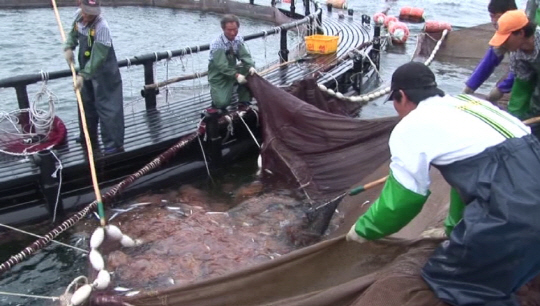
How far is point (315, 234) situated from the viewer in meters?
5.49

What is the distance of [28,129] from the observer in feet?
21.7

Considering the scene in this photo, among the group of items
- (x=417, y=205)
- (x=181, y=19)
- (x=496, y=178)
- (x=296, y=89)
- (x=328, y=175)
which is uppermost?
(x=496, y=178)

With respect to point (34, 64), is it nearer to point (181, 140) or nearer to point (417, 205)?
point (181, 140)

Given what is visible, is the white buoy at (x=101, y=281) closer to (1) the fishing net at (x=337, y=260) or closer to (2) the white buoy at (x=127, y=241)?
(1) the fishing net at (x=337, y=260)

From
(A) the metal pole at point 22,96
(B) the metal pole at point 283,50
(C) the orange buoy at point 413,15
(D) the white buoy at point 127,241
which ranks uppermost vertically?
(A) the metal pole at point 22,96

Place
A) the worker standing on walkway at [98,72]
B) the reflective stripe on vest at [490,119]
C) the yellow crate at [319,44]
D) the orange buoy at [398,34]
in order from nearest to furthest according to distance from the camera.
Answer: the reflective stripe on vest at [490,119] → the worker standing on walkway at [98,72] → the yellow crate at [319,44] → the orange buoy at [398,34]

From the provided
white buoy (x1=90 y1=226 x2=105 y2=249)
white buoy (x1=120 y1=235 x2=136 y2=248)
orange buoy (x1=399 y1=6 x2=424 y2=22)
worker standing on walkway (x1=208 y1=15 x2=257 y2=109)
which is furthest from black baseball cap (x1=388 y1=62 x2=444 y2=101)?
orange buoy (x1=399 y1=6 x2=424 y2=22)

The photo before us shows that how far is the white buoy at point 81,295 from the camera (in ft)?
13.0

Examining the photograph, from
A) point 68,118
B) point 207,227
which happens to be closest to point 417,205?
point 207,227

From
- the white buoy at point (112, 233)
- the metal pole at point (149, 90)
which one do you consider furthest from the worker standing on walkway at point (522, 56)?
the metal pole at point (149, 90)

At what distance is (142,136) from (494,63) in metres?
4.64

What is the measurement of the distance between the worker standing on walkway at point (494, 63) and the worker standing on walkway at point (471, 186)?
2.89 meters

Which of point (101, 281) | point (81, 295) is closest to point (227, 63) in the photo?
point (101, 281)

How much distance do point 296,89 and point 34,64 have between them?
11967 millimetres
